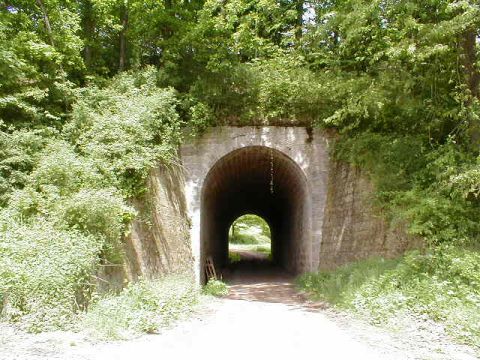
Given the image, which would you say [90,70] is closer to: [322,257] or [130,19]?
[130,19]

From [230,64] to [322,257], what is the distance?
20.8 ft

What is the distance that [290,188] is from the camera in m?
15.5

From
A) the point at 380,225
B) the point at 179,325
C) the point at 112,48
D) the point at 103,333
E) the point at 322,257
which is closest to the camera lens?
the point at 103,333

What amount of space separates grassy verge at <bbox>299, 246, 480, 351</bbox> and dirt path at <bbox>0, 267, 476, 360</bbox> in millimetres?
359

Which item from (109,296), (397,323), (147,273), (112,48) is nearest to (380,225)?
(397,323)

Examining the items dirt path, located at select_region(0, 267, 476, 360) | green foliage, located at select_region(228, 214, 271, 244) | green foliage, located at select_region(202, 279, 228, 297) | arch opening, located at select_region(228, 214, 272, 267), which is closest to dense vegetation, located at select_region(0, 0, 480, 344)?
dirt path, located at select_region(0, 267, 476, 360)

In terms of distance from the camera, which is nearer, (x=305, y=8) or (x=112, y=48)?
(x=112, y=48)

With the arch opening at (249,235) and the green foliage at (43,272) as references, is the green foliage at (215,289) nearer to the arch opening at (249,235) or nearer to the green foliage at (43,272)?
the green foliage at (43,272)

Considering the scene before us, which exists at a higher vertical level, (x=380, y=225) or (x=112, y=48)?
(x=112, y=48)

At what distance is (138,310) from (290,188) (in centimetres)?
973

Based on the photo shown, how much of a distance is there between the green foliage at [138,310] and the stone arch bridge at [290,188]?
1.20 meters

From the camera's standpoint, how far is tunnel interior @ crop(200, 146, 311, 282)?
1309 centimetres

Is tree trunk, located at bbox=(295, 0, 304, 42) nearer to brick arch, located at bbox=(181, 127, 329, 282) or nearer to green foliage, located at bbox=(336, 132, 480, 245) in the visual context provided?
brick arch, located at bbox=(181, 127, 329, 282)

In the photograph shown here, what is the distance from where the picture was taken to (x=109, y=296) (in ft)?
23.5
